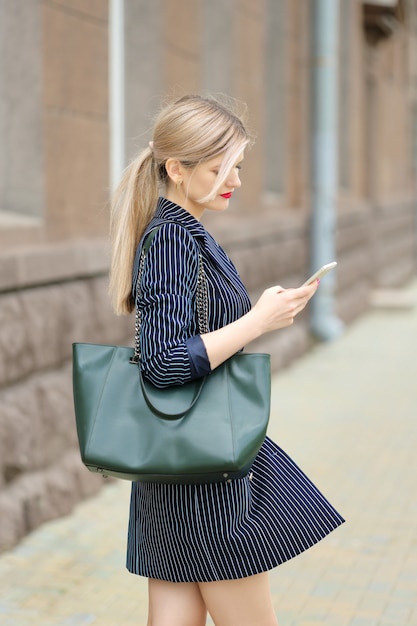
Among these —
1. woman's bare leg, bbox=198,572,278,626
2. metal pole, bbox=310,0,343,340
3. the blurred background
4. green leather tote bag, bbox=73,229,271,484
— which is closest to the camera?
green leather tote bag, bbox=73,229,271,484

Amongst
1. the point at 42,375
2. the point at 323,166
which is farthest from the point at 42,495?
the point at 323,166

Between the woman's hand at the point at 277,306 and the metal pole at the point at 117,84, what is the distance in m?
4.89

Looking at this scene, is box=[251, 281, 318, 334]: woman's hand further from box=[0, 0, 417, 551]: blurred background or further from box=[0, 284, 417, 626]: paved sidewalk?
box=[0, 0, 417, 551]: blurred background

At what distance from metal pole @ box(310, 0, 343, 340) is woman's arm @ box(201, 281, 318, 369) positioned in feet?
31.9

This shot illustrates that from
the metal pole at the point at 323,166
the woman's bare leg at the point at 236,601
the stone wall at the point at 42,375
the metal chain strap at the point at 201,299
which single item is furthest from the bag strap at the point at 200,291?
the metal pole at the point at 323,166

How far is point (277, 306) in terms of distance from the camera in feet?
9.34

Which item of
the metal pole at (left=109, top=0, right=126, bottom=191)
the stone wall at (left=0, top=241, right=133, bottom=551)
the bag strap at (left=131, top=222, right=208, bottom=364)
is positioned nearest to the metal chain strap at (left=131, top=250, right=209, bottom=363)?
the bag strap at (left=131, top=222, right=208, bottom=364)

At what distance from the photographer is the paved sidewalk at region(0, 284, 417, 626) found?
4.69 meters

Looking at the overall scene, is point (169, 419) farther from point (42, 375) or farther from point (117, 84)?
point (117, 84)

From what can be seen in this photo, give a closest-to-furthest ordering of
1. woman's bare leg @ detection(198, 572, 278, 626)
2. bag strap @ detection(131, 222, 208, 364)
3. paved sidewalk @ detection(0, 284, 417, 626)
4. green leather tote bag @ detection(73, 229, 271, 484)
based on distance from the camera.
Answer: green leather tote bag @ detection(73, 229, 271, 484) < bag strap @ detection(131, 222, 208, 364) < woman's bare leg @ detection(198, 572, 278, 626) < paved sidewalk @ detection(0, 284, 417, 626)

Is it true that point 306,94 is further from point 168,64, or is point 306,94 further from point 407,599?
point 407,599

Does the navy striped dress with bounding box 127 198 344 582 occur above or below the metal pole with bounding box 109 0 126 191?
below

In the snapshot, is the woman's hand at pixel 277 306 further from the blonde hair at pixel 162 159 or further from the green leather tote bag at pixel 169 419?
the blonde hair at pixel 162 159

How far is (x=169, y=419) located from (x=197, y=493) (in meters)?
0.27
